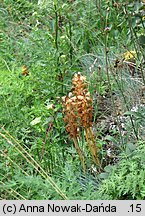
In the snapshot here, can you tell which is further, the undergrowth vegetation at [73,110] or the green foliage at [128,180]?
the undergrowth vegetation at [73,110]

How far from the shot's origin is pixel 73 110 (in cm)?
263

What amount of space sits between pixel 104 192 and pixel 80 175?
31cm

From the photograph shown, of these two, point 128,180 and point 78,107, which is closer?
point 128,180

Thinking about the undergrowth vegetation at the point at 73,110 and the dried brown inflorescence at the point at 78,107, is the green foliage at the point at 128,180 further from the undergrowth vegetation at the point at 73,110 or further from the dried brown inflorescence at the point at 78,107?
the dried brown inflorescence at the point at 78,107

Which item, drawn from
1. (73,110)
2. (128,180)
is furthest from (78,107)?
(128,180)

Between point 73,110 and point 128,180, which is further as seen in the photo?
point 73,110

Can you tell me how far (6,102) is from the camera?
335cm

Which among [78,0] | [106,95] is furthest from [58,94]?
[78,0]

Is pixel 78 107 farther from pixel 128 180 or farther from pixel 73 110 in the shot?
pixel 128 180

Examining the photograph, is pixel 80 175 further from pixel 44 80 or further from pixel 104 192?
pixel 44 80

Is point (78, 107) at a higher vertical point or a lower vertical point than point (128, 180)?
higher

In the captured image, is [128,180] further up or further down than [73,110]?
further down

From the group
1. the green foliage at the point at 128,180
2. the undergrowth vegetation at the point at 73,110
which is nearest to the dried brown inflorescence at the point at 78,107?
the undergrowth vegetation at the point at 73,110

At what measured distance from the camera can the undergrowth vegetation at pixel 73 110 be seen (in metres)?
2.62
